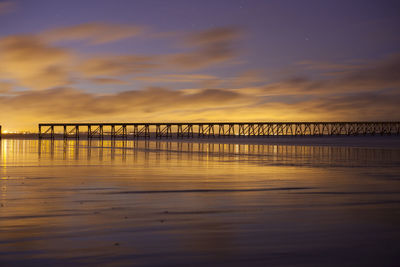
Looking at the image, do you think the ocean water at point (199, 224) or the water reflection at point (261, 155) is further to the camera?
the water reflection at point (261, 155)

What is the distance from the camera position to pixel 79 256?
3.63 m

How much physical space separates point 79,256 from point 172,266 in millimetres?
885

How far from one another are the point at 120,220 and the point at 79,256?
4.89ft

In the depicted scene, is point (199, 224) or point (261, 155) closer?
point (199, 224)

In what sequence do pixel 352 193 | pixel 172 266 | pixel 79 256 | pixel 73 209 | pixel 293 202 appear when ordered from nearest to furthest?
pixel 172 266, pixel 79 256, pixel 73 209, pixel 293 202, pixel 352 193

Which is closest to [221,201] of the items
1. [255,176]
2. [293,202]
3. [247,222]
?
[293,202]

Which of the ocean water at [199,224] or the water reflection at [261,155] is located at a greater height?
the water reflection at [261,155]

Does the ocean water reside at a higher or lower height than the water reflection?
lower

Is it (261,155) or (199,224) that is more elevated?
(261,155)

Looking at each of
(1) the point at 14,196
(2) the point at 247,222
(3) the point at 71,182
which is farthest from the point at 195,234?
(3) the point at 71,182

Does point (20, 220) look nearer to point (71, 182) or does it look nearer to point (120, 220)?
point (120, 220)

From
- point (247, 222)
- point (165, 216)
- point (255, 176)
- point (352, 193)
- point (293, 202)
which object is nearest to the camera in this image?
point (247, 222)

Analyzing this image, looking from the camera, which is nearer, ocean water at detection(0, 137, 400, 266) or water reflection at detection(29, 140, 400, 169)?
ocean water at detection(0, 137, 400, 266)

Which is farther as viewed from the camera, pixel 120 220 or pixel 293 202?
pixel 293 202
